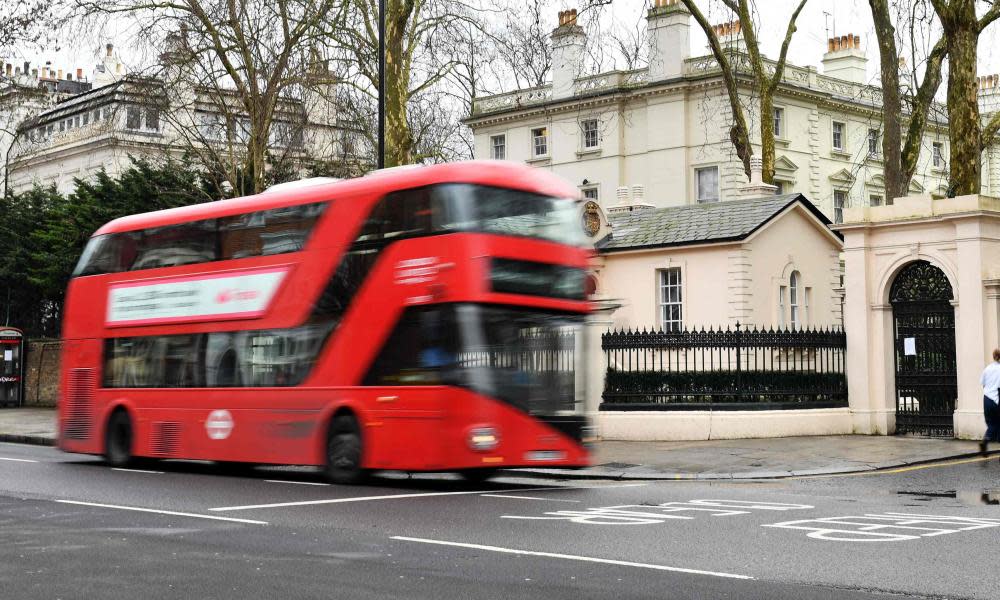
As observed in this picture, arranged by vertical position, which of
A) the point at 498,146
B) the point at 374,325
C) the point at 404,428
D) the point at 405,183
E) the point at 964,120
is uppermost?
the point at 498,146

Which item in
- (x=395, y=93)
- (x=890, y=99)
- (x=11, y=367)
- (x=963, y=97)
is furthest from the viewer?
(x=11, y=367)

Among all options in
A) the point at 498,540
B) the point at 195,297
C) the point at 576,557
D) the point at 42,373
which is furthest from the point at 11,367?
the point at 576,557

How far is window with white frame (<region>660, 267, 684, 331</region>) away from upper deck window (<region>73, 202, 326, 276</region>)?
15.0 m

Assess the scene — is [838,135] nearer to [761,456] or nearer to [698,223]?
[698,223]

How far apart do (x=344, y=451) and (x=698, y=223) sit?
54.9 ft

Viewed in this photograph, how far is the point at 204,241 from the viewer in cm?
1806

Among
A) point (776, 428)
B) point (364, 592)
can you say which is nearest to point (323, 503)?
point (364, 592)

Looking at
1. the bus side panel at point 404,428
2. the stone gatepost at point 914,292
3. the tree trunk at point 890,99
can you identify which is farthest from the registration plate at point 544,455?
the tree trunk at point 890,99

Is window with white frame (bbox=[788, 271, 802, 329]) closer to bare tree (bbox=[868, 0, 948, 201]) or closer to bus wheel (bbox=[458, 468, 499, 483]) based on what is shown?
bare tree (bbox=[868, 0, 948, 201])

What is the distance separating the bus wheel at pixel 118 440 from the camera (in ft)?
64.0

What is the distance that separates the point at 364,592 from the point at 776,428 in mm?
16413

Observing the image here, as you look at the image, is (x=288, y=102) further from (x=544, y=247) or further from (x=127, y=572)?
(x=127, y=572)

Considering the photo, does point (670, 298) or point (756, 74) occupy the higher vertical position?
point (756, 74)

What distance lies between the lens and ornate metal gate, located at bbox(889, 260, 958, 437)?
73.3 ft
